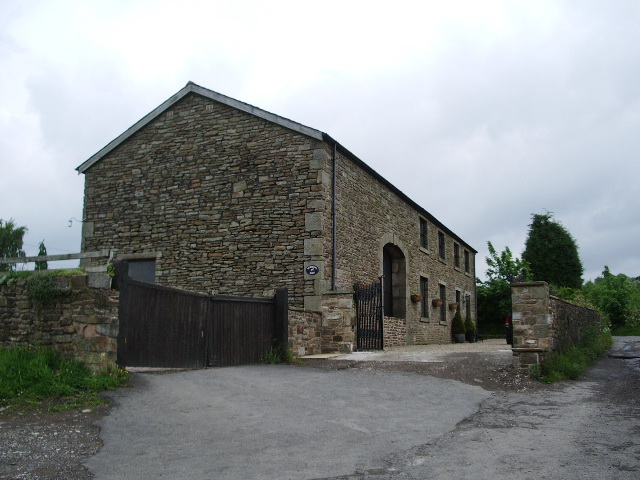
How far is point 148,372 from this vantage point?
908 cm

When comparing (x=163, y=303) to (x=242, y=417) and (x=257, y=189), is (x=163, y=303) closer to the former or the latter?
(x=242, y=417)

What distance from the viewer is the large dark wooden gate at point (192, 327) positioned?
29.1 ft

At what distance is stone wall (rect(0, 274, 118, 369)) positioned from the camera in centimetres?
816

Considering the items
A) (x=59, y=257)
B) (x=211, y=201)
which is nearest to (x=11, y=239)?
(x=211, y=201)

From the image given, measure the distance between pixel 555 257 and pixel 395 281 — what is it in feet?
72.6

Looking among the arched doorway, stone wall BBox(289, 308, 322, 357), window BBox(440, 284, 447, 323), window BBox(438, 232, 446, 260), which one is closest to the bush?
stone wall BBox(289, 308, 322, 357)

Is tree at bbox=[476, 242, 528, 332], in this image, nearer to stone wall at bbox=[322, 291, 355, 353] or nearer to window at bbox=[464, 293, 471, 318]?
window at bbox=[464, 293, 471, 318]

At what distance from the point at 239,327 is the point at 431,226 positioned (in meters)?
13.9

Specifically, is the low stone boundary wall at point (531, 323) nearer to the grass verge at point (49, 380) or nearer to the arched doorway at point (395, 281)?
the grass verge at point (49, 380)

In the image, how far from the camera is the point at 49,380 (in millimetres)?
7520

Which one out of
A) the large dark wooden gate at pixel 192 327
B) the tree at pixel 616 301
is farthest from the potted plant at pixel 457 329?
the large dark wooden gate at pixel 192 327

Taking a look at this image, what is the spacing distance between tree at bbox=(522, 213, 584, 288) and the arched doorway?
67.1 ft

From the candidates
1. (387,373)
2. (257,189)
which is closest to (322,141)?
(257,189)

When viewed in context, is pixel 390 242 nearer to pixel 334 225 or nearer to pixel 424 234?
pixel 424 234
